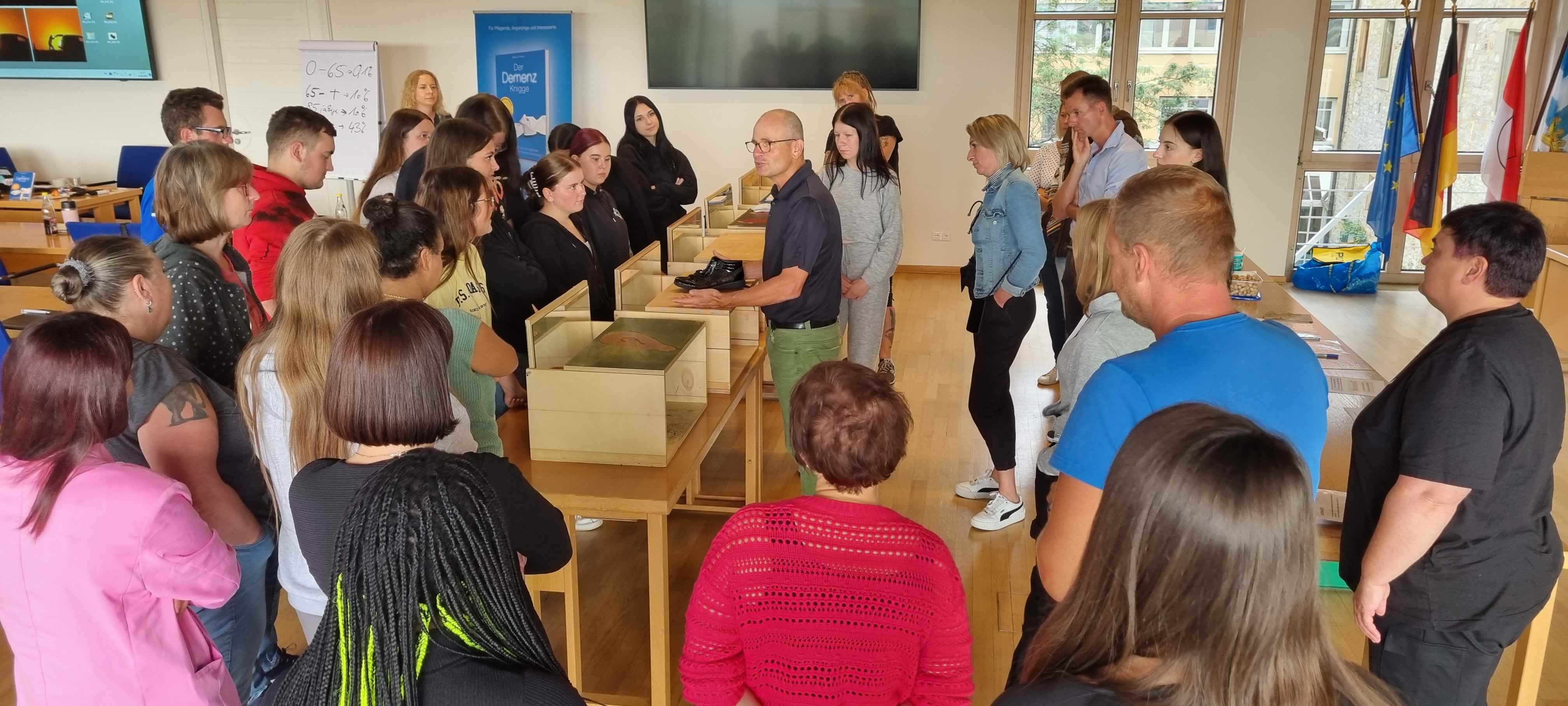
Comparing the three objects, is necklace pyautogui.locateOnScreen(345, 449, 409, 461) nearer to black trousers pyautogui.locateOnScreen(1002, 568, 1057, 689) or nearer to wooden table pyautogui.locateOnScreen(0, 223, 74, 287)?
black trousers pyautogui.locateOnScreen(1002, 568, 1057, 689)

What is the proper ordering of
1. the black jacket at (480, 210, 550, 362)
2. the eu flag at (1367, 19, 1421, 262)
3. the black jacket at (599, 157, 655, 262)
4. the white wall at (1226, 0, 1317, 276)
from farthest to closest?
the white wall at (1226, 0, 1317, 276), the eu flag at (1367, 19, 1421, 262), the black jacket at (599, 157, 655, 262), the black jacket at (480, 210, 550, 362)

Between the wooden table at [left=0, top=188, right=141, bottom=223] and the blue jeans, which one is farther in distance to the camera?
the wooden table at [left=0, top=188, right=141, bottom=223]

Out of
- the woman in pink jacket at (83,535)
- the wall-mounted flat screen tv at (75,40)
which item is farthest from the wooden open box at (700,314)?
the wall-mounted flat screen tv at (75,40)

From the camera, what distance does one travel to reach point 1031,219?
3713 millimetres

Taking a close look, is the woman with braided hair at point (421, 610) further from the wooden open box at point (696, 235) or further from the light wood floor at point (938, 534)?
the wooden open box at point (696, 235)

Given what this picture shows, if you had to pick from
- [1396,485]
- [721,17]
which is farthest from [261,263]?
[721,17]

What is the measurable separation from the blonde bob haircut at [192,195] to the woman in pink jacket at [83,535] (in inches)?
39.5

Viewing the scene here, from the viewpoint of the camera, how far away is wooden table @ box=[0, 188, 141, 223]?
6.81 metres

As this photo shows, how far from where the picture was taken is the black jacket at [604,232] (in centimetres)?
429

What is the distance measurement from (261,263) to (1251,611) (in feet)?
11.5

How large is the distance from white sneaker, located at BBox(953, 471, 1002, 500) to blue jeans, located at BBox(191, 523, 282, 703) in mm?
2616

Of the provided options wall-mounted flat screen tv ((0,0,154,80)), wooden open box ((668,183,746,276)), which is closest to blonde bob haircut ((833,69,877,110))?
wooden open box ((668,183,746,276))

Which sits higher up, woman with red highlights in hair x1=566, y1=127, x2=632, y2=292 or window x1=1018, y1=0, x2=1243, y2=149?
window x1=1018, y1=0, x2=1243, y2=149

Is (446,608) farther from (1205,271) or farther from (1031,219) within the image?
(1031,219)
